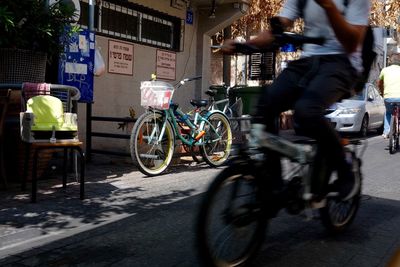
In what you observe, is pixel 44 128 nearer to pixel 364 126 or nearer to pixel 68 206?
pixel 68 206

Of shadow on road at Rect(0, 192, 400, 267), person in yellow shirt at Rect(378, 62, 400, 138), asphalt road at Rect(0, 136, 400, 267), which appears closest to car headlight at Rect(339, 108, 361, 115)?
person in yellow shirt at Rect(378, 62, 400, 138)

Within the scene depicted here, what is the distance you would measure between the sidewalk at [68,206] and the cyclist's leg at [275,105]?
5.97ft

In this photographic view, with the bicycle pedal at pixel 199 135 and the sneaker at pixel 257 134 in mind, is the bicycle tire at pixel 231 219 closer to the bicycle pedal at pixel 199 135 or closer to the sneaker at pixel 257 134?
the sneaker at pixel 257 134

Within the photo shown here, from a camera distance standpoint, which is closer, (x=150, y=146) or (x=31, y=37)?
(x=31, y=37)

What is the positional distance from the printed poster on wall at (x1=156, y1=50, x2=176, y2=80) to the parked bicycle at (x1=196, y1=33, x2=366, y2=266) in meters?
7.75

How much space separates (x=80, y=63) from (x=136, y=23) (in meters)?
3.55

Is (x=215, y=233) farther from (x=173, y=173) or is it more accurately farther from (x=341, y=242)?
(x=173, y=173)

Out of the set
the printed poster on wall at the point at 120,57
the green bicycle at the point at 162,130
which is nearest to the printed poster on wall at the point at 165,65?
the printed poster on wall at the point at 120,57

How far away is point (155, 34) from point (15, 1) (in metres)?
5.47

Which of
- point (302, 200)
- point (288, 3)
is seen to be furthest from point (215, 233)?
point (288, 3)

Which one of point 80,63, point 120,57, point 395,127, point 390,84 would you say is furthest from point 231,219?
point 395,127

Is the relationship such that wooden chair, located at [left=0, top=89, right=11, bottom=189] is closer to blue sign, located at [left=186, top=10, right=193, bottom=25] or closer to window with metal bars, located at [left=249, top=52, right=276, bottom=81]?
blue sign, located at [left=186, top=10, right=193, bottom=25]

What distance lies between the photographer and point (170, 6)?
37.2 ft

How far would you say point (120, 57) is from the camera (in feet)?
32.6
